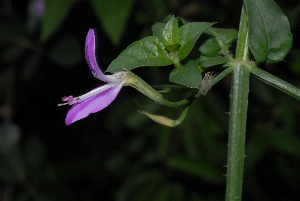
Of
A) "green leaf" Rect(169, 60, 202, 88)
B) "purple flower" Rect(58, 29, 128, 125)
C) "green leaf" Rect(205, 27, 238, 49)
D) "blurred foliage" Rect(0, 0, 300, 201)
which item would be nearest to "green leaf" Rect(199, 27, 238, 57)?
"green leaf" Rect(205, 27, 238, 49)

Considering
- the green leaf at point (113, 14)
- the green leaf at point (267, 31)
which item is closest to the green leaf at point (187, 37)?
the green leaf at point (267, 31)

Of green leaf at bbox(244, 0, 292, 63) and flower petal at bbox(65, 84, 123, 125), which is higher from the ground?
green leaf at bbox(244, 0, 292, 63)

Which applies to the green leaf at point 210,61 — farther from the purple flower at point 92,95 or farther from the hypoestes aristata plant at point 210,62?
the purple flower at point 92,95

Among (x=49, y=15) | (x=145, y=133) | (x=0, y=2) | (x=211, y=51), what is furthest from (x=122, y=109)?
(x=211, y=51)

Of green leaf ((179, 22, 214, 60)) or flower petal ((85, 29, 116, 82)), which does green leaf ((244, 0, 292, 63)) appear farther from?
flower petal ((85, 29, 116, 82))

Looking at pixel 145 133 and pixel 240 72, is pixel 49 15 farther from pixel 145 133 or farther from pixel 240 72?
pixel 240 72

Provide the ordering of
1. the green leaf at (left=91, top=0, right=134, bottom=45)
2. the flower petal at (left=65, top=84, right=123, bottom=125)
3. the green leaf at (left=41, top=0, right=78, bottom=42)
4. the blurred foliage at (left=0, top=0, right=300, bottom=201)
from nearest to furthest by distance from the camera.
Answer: the flower petal at (left=65, top=84, right=123, bottom=125) → the green leaf at (left=91, top=0, right=134, bottom=45) → the green leaf at (left=41, top=0, right=78, bottom=42) → the blurred foliage at (left=0, top=0, right=300, bottom=201)

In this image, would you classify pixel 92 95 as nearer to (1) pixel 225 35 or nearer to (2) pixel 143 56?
(2) pixel 143 56
